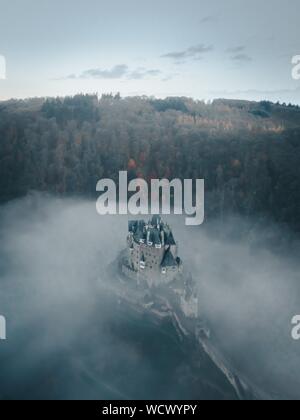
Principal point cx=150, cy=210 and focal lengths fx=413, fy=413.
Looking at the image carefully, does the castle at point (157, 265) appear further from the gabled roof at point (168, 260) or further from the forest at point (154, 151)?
the forest at point (154, 151)

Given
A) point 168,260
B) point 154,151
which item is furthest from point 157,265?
point 154,151

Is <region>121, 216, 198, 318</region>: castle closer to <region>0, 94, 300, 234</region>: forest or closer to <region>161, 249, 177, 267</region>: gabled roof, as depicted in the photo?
<region>161, 249, 177, 267</region>: gabled roof

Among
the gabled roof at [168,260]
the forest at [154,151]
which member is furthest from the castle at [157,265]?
the forest at [154,151]

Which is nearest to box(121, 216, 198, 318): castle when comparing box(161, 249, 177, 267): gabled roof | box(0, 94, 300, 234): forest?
box(161, 249, 177, 267): gabled roof

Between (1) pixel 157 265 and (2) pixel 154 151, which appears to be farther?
(2) pixel 154 151

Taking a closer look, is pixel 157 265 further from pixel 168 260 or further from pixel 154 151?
pixel 154 151

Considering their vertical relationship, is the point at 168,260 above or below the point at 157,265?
above

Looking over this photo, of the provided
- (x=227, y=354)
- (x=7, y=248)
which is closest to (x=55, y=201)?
(x=7, y=248)

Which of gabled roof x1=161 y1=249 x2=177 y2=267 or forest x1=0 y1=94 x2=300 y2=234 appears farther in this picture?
forest x1=0 y1=94 x2=300 y2=234
